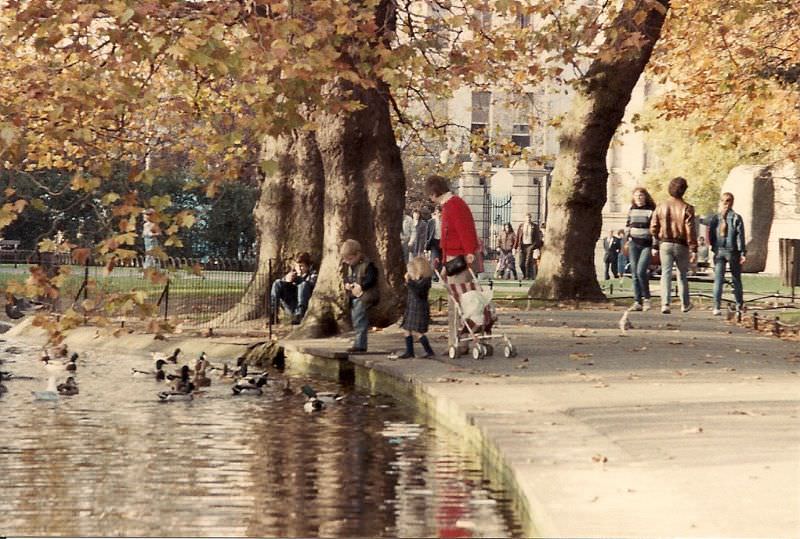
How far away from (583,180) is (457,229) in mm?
13198

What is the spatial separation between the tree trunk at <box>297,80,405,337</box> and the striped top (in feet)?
11.4

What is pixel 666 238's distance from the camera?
2480 centimetres

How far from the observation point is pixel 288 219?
2780 centimetres

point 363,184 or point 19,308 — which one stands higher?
point 363,184

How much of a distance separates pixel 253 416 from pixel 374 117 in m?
9.42

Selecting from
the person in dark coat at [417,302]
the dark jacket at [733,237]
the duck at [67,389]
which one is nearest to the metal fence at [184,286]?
the dark jacket at [733,237]

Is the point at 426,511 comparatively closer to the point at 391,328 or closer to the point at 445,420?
the point at 445,420

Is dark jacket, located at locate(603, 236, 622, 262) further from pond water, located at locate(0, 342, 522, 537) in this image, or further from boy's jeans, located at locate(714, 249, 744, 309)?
pond water, located at locate(0, 342, 522, 537)

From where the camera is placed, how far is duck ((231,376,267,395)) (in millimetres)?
17875

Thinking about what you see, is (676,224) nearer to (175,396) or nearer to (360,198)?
(360,198)

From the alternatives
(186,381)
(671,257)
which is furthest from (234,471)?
(671,257)

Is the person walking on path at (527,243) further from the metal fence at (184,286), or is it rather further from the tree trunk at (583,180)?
the tree trunk at (583,180)

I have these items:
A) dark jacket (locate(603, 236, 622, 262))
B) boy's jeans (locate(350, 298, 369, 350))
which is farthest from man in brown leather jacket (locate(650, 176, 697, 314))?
dark jacket (locate(603, 236, 622, 262))

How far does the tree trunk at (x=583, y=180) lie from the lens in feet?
102
